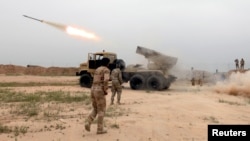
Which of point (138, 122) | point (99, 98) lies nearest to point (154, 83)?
point (138, 122)

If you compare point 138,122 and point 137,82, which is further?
point 137,82

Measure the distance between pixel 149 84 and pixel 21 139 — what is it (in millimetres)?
15728

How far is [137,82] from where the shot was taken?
2433cm

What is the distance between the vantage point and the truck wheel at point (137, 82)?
24188 mm

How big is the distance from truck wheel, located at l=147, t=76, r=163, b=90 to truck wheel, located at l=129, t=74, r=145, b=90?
425 millimetres

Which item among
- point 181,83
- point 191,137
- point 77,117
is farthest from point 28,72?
point 191,137

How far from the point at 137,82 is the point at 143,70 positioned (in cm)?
96

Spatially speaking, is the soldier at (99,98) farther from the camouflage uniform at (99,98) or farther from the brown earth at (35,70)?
the brown earth at (35,70)

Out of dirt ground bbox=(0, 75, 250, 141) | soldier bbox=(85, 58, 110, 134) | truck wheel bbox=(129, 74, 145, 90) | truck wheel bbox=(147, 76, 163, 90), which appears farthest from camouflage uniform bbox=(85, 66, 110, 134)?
truck wheel bbox=(129, 74, 145, 90)

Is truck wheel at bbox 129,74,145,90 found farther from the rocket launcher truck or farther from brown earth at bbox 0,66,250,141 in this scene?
brown earth at bbox 0,66,250,141

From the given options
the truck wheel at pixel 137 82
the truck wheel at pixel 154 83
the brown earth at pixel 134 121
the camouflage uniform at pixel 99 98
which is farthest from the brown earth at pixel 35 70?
the camouflage uniform at pixel 99 98

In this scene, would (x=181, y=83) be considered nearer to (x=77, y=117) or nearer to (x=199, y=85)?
(x=199, y=85)

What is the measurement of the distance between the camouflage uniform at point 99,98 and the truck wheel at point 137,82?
1484 cm

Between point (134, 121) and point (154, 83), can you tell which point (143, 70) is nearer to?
point (154, 83)
